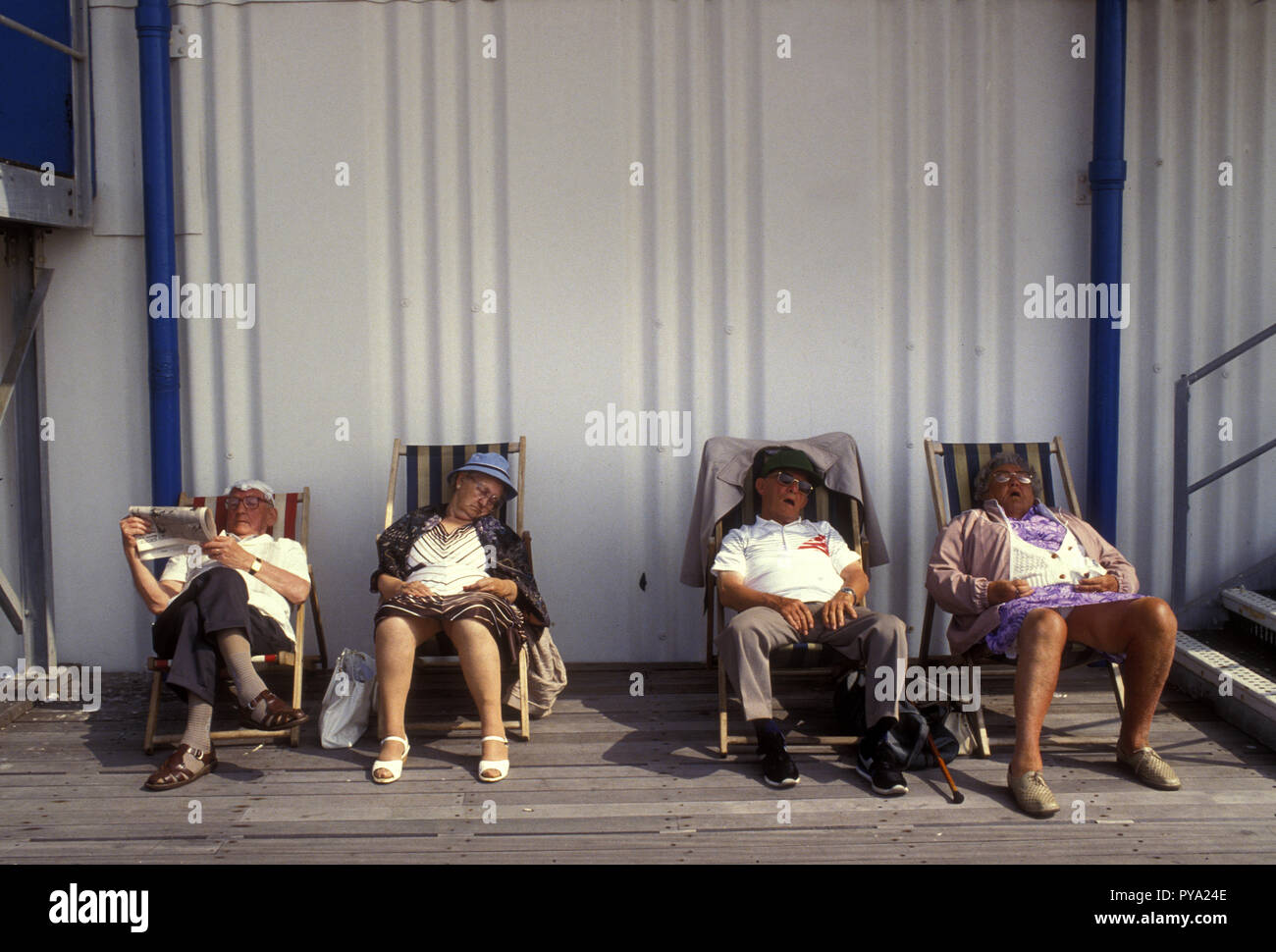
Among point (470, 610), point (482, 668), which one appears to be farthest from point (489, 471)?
point (482, 668)

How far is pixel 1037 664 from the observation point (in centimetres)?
361

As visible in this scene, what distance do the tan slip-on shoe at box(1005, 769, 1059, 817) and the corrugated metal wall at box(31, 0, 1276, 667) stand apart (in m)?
1.61

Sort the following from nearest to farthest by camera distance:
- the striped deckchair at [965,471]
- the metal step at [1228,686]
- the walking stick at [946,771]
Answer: the walking stick at [946,771] → the metal step at [1228,686] → the striped deckchair at [965,471]

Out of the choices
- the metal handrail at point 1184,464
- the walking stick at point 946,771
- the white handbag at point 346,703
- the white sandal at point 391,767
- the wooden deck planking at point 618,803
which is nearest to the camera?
the wooden deck planking at point 618,803

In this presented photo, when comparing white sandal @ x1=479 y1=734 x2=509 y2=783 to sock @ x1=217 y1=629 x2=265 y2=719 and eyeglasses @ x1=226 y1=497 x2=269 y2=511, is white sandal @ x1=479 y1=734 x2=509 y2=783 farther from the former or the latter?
eyeglasses @ x1=226 y1=497 x2=269 y2=511

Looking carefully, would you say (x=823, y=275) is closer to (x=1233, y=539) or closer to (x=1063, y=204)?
(x=1063, y=204)

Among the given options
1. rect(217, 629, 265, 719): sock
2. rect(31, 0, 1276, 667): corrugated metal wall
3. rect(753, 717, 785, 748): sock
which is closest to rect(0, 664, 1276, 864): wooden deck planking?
rect(753, 717, 785, 748): sock

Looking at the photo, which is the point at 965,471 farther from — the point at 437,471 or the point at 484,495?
the point at 437,471

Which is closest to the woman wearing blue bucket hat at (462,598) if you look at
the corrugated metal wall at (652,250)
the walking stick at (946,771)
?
the corrugated metal wall at (652,250)

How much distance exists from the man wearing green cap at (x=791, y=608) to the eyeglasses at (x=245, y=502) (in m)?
1.78

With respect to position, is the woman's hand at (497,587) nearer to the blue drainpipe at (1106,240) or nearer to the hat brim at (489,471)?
the hat brim at (489,471)

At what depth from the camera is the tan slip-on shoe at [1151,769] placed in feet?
11.6

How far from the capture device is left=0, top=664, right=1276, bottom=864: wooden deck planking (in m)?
3.16
